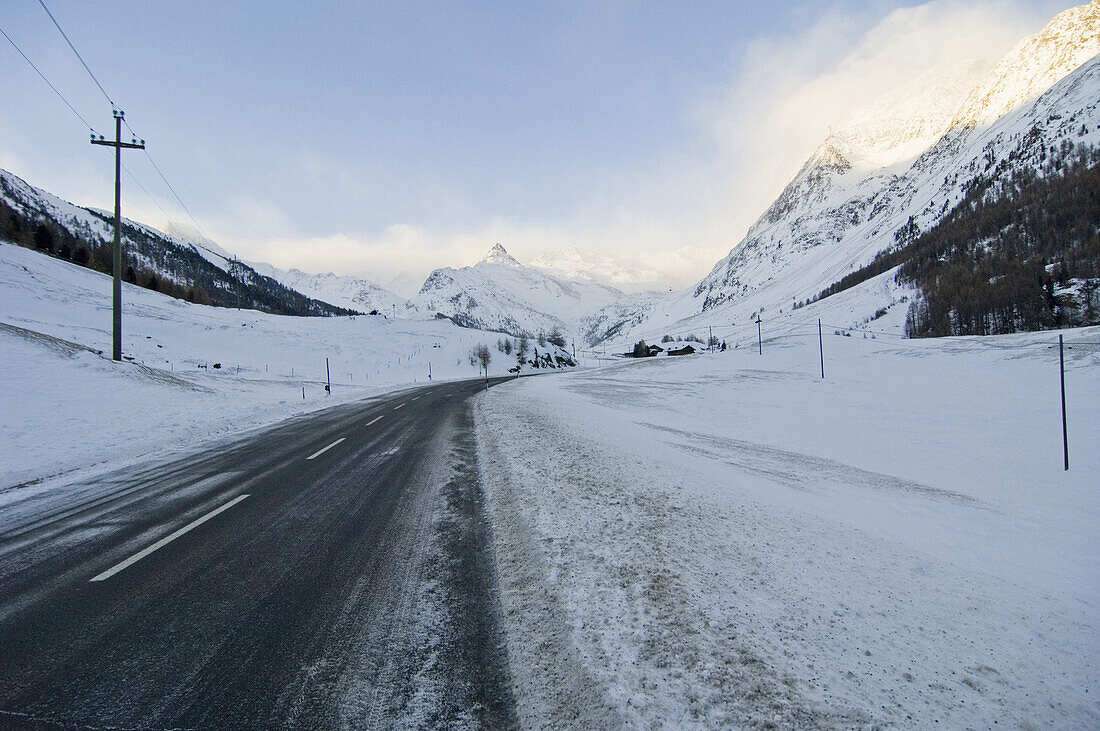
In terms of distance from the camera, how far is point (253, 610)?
12.3ft

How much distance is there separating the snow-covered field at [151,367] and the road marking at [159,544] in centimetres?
439

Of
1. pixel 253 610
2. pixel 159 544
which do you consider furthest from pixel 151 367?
pixel 253 610

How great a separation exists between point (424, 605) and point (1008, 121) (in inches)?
11199

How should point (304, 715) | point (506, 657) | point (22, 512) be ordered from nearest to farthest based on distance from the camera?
1. point (304, 715)
2. point (506, 657)
3. point (22, 512)

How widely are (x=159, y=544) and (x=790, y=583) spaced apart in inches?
269

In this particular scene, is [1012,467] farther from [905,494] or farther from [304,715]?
[304,715]

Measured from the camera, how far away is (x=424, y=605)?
3816mm

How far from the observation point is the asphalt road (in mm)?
2645

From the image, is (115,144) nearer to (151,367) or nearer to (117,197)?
(117,197)

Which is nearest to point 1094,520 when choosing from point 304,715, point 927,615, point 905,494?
point 905,494

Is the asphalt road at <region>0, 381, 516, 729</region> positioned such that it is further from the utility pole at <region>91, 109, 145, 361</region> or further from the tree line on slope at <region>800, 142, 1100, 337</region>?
the tree line on slope at <region>800, 142, 1100, 337</region>

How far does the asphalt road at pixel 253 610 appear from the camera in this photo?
264cm

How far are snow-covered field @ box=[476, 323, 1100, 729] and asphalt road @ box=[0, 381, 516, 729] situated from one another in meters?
0.55

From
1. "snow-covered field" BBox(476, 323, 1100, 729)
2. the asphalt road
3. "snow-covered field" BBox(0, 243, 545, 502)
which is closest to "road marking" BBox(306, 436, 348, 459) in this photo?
the asphalt road
